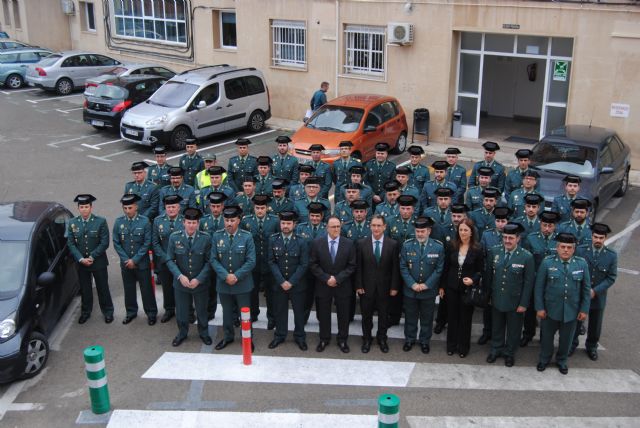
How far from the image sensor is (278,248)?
8211mm

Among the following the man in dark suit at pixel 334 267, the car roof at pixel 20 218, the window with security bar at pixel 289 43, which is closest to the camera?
the man in dark suit at pixel 334 267

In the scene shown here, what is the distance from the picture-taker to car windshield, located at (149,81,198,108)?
1852cm

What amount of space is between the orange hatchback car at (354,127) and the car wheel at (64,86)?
524 inches

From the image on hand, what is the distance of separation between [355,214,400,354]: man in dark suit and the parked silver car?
20.9 meters

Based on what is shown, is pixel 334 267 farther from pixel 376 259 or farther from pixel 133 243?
pixel 133 243


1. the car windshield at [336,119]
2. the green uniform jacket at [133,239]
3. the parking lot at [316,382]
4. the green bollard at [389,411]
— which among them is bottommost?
the parking lot at [316,382]

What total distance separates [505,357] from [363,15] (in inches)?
531

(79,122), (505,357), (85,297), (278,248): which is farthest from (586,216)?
(79,122)

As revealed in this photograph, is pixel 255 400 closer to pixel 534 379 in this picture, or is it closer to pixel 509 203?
pixel 534 379

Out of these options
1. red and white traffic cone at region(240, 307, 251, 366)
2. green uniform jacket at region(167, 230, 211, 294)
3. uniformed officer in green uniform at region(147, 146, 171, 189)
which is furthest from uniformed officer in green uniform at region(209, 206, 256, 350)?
uniformed officer in green uniform at region(147, 146, 171, 189)

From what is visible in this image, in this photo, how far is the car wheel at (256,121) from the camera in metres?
20.2

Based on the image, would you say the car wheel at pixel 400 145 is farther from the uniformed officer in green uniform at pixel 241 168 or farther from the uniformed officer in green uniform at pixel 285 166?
the uniformed officer in green uniform at pixel 241 168

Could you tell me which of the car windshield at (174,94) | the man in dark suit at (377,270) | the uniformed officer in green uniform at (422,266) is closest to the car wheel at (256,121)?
the car windshield at (174,94)

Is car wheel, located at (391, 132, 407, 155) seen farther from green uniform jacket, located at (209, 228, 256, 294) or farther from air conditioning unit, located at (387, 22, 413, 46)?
green uniform jacket, located at (209, 228, 256, 294)
